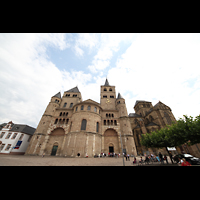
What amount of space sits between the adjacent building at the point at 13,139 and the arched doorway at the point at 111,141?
86.4 ft

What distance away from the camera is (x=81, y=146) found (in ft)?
69.2

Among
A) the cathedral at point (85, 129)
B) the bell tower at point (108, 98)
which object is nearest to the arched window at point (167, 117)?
the cathedral at point (85, 129)

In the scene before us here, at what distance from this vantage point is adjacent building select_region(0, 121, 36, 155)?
26.5m

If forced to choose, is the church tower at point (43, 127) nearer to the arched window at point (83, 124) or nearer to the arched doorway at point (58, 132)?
the arched doorway at point (58, 132)

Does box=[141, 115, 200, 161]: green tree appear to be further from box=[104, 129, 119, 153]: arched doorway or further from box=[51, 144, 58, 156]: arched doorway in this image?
box=[51, 144, 58, 156]: arched doorway

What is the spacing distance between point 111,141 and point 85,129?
27.3 ft

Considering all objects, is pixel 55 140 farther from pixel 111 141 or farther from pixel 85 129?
pixel 111 141

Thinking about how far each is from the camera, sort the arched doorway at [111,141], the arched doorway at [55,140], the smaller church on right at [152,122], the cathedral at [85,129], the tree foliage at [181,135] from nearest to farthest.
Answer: the tree foliage at [181,135] < the cathedral at [85,129] < the arched doorway at [55,140] < the arched doorway at [111,141] < the smaller church on right at [152,122]

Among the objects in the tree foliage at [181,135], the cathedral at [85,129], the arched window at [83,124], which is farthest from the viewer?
the arched window at [83,124]

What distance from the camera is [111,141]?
2583cm

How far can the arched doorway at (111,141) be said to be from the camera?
24939 mm
